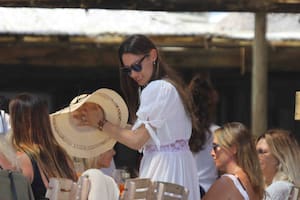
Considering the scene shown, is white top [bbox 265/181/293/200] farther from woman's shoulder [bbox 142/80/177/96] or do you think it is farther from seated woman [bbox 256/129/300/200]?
woman's shoulder [bbox 142/80/177/96]

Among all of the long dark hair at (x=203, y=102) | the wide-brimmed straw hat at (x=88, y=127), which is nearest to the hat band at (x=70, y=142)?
the wide-brimmed straw hat at (x=88, y=127)

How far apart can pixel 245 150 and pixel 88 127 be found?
97 cm

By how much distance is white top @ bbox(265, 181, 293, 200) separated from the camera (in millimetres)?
5555

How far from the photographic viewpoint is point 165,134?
4832 millimetres

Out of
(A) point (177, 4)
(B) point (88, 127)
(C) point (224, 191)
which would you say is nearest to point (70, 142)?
(B) point (88, 127)

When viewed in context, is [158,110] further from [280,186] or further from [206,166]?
[206,166]

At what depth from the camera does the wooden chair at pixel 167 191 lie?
439 cm

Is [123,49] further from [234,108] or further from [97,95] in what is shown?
[234,108]

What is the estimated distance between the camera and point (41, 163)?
5086 millimetres

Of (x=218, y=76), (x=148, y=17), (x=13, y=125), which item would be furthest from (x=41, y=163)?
(x=218, y=76)

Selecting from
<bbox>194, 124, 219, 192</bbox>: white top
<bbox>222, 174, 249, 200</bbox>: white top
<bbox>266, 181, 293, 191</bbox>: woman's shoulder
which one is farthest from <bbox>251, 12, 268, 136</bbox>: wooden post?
<bbox>222, 174, 249, 200</bbox>: white top

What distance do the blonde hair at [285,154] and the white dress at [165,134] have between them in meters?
0.96

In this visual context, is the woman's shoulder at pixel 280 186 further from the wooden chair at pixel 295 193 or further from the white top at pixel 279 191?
the wooden chair at pixel 295 193

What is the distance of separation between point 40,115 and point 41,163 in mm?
261
